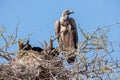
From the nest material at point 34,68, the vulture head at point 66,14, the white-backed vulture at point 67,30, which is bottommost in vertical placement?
the nest material at point 34,68

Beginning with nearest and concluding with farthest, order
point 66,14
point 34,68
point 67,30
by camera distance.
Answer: point 34,68 < point 67,30 < point 66,14

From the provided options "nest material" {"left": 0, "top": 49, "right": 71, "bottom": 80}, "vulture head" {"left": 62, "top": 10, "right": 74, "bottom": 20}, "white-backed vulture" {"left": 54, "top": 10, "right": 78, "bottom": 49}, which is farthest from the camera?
"vulture head" {"left": 62, "top": 10, "right": 74, "bottom": 20}

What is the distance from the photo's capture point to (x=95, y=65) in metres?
8.12

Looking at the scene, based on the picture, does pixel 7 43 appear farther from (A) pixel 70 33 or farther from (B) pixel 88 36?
(A) pixel 70 33

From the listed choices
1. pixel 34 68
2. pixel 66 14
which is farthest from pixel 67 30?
pixel 34 68

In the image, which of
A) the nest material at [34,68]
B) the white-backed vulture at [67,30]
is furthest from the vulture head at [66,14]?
the nest material at [34,68]

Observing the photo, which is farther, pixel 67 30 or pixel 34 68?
pixel 67 30

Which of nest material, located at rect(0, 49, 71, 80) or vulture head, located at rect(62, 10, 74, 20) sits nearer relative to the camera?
nest material, located at rect(0, 49, 71, 80)

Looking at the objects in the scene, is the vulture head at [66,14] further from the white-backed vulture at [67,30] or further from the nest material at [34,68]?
the nest material at [34,68]

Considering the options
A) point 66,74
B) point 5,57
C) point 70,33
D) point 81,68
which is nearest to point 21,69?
point 5,57

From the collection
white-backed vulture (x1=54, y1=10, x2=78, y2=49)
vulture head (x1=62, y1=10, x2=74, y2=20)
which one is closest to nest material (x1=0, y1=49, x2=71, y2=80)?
white-backed vulture (x1=54, y1=10, x2=78, y2=49)

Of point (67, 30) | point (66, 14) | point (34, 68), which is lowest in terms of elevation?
point (34, 68)

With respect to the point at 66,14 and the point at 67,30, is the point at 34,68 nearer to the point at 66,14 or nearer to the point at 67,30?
the point at 67,30

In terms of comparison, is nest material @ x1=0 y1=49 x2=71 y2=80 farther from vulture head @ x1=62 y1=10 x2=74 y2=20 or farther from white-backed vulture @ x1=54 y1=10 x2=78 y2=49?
vulture head @ x1=62 y1=10 x2=74 y2=20
